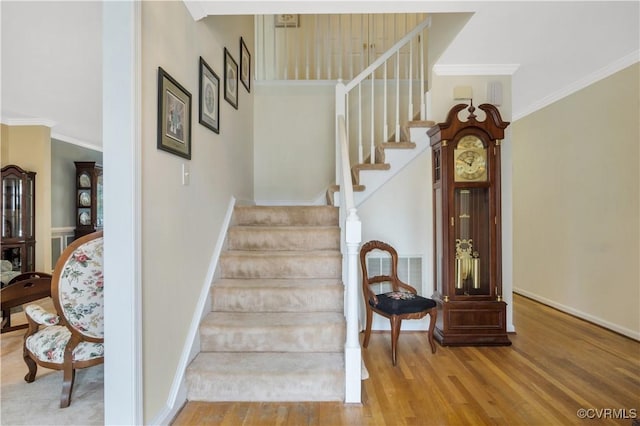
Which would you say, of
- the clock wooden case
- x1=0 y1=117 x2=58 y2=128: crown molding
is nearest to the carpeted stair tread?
x1=0 y1=117 x2=58 y2=128: crown molding

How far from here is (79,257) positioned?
74.1 inches

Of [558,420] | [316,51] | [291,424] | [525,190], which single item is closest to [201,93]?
[291,424]

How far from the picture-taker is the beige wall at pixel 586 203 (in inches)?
120

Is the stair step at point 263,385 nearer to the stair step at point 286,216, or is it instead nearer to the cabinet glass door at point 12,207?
the stair step at point 286,216

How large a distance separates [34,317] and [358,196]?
256 cm

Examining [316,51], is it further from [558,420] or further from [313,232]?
[558,420]

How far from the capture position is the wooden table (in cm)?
275

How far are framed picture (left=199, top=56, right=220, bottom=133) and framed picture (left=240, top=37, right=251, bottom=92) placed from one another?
83 centimetres

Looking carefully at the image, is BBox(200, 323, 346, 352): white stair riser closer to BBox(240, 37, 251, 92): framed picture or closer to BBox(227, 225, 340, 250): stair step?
BBox(227, 225, 340, 250): stair step

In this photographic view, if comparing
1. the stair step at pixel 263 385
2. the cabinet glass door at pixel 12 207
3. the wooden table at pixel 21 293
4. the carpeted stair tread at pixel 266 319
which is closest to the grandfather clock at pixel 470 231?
the carpeted stair tread at pixel 266 319

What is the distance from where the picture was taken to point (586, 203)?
139 inches

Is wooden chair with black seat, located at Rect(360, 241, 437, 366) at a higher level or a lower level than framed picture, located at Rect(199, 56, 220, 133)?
lower

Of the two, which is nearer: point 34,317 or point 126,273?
point 126,273

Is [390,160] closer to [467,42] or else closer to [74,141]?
[467,42]
